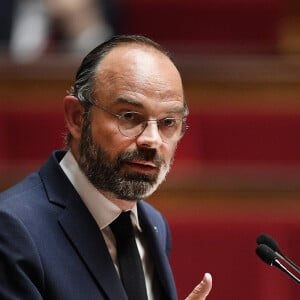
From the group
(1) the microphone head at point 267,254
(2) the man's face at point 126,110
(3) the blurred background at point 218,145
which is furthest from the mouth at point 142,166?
(3) the blurred background at point 218,145

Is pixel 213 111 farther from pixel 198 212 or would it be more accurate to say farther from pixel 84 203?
pixel 84 203

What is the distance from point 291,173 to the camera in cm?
125

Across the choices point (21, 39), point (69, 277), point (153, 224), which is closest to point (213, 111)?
point (21, 39)

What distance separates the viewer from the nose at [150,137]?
66 cm

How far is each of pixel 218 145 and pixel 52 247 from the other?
26.6 inches

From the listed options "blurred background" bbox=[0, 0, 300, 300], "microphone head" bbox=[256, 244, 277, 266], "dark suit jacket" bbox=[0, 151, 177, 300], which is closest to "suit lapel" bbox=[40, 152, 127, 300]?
"dark suit jacket" bbox=[0, 151, 177, 300]

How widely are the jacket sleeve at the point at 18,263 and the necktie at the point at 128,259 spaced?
8 cm

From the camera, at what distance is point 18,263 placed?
1.99 feet

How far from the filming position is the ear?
703 mm

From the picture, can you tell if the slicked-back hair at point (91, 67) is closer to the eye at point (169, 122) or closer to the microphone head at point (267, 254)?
the eye at point (169, 122)

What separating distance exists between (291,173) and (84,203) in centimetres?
62

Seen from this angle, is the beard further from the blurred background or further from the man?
the blurred background

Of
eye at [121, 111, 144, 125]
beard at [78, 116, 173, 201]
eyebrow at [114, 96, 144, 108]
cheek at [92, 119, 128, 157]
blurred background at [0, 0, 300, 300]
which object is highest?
eyebrow at [114, 96, 144, 108]

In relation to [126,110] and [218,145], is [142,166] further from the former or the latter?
[218,145]
